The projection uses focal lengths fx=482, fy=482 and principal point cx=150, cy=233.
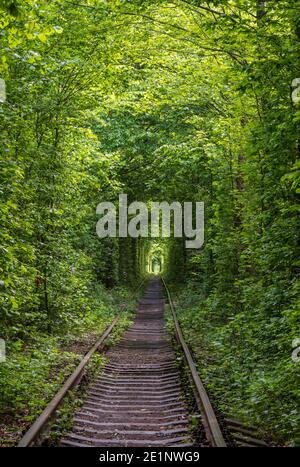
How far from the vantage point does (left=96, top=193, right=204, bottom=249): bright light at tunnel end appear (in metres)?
23.6

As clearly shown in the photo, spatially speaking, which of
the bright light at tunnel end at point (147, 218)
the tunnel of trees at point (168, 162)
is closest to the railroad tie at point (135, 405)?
the tunnel of trees at point (168, 162)

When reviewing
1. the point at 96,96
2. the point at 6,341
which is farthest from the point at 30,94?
the point at 6,341

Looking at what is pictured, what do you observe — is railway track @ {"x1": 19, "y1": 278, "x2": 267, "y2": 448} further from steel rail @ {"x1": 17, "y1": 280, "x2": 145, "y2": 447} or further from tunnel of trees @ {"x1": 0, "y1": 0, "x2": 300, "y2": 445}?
tunnel of trees @ {"x1": 0, "y1": 0, "x2": 300, "y2": 445}

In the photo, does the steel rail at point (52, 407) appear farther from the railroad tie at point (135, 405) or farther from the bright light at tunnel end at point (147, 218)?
the bright light at tunnel end at point (147, 218)

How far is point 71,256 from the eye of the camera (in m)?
13.1

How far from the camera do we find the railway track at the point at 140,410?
18.5 ft

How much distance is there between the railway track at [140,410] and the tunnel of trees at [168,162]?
0.41 meters

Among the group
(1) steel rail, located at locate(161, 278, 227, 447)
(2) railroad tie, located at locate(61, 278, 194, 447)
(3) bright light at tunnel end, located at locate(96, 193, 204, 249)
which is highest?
(3) bright light at tunnel end, located at locate(96, 193, 204, 249)

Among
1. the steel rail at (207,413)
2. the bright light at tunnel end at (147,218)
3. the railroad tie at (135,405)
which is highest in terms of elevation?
the bright light at tunnel end at (147,218)

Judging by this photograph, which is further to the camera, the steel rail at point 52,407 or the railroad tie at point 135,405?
the railroad tie at point 135,405

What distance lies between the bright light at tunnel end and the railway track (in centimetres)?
1237

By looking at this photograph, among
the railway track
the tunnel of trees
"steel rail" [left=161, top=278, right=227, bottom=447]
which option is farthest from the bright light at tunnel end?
"steel rail" [left=161, top=278, right=227, bottom=447]

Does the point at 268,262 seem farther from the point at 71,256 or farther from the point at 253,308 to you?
the point at 71,256
